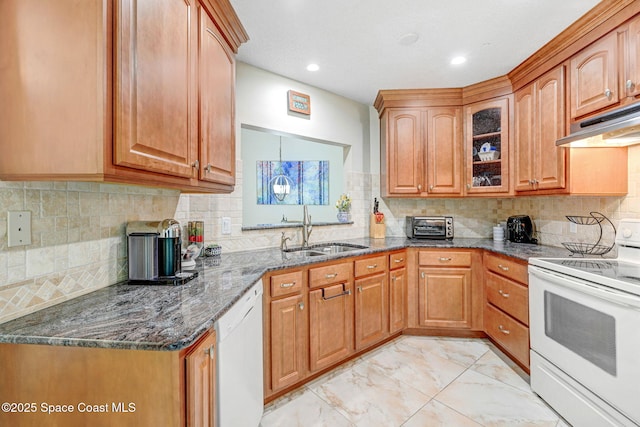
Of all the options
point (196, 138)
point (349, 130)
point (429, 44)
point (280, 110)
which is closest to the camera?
point (196, 138)

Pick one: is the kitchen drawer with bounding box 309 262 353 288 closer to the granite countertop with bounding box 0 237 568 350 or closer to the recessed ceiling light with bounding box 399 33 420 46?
the granite countertop with bounding box 0 237 568 350

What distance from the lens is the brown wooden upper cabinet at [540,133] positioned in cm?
214

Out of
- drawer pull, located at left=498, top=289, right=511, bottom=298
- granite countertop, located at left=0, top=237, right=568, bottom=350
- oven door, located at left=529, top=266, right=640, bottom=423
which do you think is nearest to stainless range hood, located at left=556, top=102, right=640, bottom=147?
oven door, located at left=529, top=266, right=640, bottom=423

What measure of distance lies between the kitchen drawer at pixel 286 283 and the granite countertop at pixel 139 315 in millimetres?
160

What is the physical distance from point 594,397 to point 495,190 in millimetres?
1722

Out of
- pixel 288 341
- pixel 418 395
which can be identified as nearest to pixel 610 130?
pixel 418 395

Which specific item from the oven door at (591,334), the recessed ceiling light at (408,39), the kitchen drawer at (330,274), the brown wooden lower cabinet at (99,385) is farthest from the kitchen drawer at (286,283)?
the recessed ceiling light at (408,39)

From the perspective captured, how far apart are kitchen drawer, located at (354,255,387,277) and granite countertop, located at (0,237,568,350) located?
898mm

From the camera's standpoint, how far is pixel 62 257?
1.18m

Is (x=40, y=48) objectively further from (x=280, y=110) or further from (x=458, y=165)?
(x=458, y=165)

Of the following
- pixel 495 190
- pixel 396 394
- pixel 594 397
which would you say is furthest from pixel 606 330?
pixel 495 190

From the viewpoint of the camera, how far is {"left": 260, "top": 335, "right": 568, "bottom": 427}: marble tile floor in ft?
5.63

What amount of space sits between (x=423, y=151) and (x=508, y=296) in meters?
1.51

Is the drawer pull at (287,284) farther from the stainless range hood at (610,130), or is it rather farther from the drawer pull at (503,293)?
the stainless range hood at (610,130)
